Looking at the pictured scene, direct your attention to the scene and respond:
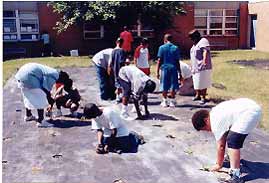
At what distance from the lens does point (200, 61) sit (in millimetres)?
9594

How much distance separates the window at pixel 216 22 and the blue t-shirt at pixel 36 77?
789 inches

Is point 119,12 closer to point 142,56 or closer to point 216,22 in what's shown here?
point 216,22

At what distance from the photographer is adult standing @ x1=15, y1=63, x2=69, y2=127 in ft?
25.8

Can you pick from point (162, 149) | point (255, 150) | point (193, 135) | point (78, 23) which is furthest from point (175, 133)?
point (78, 23)

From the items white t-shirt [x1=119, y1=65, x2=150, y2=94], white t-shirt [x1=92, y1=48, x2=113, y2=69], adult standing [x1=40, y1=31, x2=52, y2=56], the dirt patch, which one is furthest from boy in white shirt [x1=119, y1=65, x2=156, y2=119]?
adult standing [x1=40, y1=31, x2=52, y2=56]

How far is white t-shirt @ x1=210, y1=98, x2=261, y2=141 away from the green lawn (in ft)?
9.38

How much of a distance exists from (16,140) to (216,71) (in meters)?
10.2

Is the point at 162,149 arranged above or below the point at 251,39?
below

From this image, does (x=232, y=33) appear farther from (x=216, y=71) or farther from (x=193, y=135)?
(x=193, y=135)

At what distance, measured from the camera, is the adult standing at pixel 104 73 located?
10.1 meters

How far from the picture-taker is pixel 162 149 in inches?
265

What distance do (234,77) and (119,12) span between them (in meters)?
9.14

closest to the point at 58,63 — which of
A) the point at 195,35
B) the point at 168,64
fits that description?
the point at 168,64

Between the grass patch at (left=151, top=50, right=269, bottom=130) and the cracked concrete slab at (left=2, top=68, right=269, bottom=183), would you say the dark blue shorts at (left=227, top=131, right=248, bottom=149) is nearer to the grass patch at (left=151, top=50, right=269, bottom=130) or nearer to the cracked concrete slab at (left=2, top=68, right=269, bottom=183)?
the cracked concrete slab at (left=2, top=68, right=269, bottom=183)
